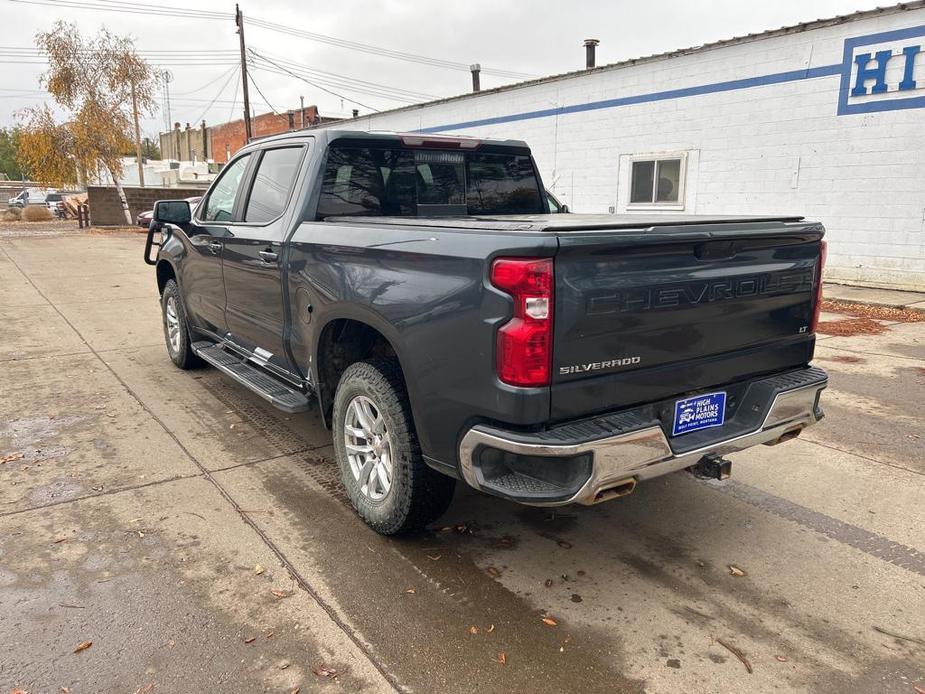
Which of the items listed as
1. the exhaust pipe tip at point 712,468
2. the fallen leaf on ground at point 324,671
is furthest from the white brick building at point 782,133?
the fallen leaf on ground at point 324,671

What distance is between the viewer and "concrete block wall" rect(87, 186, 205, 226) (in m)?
27.3

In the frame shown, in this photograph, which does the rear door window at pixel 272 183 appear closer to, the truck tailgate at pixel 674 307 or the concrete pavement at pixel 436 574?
the concrete pavement at pixel 436 574

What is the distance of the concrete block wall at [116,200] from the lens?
89.5 ft

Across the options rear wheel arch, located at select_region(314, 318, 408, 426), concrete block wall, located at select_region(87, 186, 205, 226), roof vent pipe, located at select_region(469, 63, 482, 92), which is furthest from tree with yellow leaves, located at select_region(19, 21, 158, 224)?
rear wheel arch, located at select_region(314, 318, 408, 426)

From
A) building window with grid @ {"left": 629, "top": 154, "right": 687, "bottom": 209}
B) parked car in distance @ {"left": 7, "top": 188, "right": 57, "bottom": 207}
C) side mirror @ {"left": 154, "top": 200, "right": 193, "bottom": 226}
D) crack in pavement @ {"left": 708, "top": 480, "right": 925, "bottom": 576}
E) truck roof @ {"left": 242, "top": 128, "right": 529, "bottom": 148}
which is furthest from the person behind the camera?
parked car in distance @ {"left": 7, "top": 188, "right": 57, "bottom": 207}

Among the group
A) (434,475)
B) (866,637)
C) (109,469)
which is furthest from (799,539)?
(109,469)

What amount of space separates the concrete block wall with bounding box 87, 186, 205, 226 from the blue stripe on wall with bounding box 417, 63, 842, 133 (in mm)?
16476

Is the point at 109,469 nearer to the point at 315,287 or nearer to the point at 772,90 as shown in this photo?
the point at 315,287

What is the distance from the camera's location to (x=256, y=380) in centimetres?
466

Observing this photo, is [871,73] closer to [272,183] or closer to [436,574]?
[272,183]

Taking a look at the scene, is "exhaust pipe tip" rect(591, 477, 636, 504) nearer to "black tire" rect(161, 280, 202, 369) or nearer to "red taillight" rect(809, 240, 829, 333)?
"red taillight" rect(809, 240, 829, 333)

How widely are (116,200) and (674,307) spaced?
29694 mm

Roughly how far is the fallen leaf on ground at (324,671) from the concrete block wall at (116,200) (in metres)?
28.1

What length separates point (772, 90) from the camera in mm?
11867
